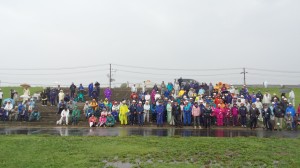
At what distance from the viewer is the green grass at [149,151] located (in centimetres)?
1145

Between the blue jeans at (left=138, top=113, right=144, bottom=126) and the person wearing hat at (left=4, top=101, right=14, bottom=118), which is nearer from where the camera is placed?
the blue jeans at (left=138, top=113, right=144, bottom=126)

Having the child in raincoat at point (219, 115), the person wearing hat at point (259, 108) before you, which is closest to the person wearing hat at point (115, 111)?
the child in raincoat at point (219, 115)

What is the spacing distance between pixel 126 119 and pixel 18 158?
10.9m

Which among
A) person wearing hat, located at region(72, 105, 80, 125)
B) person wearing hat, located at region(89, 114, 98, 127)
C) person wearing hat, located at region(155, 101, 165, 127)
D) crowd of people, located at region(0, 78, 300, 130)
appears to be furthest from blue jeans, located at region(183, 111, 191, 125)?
person wearing hat, located at region(72, 105, 80, 125)

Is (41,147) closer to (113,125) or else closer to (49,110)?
(113,125)

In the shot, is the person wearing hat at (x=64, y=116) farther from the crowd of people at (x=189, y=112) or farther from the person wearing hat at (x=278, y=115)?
the person wearing hat at (x=278, y=115)

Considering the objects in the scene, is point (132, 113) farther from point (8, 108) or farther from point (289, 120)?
point (289, 120)

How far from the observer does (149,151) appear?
42.9 feet

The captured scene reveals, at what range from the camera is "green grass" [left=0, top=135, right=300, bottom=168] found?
11445 mm

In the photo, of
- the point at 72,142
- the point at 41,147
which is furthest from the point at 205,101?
the point at 41,147

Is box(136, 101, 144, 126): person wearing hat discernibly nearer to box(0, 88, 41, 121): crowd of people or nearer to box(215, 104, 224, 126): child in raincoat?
box(215, 104, 224, 126): child in raincoat

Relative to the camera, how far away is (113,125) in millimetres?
21625

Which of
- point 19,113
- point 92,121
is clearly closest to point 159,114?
point 92,121

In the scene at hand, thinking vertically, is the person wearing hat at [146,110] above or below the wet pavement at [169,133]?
above
